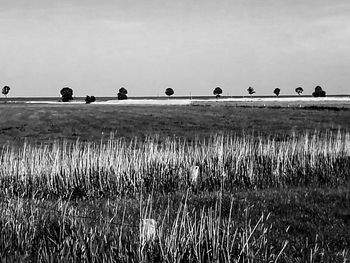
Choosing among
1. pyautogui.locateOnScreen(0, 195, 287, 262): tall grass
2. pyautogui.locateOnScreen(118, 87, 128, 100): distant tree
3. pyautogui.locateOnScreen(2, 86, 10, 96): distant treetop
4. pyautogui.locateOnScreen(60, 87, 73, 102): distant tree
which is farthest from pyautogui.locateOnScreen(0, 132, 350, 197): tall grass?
pyautogui.locateOnScreen(2, 86, 10, 96): distant treetop

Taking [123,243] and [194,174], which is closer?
[123,243]

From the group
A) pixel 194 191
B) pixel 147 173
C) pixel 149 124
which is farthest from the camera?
pixel 149 124

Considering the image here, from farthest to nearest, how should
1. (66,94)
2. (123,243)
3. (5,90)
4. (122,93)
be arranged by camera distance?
(5,90), (122,93), (66,94), (123,243)

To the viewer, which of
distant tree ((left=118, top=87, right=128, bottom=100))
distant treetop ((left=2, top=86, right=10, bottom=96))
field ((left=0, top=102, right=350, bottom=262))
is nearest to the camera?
field ((left=0, top=102, right=350, bottom=262))

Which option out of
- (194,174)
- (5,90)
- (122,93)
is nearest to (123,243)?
(194,174)

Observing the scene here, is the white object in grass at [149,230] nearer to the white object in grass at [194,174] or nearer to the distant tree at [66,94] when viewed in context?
the white object in grass at [194,174]

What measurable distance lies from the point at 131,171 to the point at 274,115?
32.4 m

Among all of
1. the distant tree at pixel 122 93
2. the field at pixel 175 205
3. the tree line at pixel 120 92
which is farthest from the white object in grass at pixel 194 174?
the distant tree at pixel 122 93

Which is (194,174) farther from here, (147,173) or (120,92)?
(120,92)

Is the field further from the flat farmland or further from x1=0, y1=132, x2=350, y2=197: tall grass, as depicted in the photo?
the flat farmland

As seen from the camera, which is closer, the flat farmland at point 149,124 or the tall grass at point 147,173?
the tall grass at point 147,173

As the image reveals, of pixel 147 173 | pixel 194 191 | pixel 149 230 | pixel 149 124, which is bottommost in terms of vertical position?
pixel 194 191

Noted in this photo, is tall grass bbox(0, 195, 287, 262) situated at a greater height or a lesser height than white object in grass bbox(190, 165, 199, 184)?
greater

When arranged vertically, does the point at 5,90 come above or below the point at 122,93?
above
